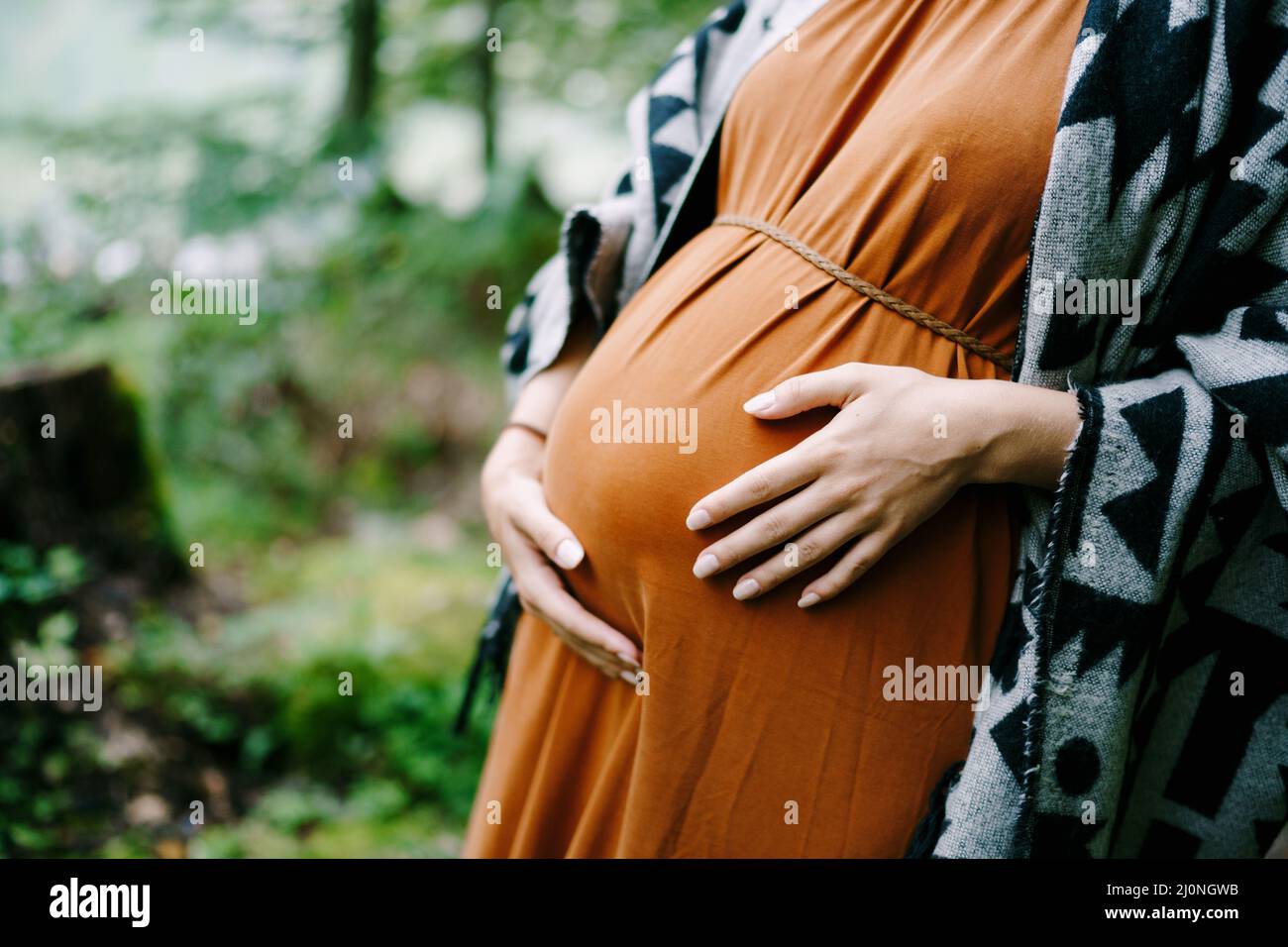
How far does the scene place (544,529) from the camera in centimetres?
110

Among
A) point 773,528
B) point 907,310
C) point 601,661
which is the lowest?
point 601,661

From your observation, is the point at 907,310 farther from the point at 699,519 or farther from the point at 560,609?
the point at 560,609

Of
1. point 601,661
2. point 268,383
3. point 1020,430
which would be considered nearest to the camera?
point 1020,430

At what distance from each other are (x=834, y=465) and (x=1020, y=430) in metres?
0.21

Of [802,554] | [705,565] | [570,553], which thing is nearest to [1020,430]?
[802,554]

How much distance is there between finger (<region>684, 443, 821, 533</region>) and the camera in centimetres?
93

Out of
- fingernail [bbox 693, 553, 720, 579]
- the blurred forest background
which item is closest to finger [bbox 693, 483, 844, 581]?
fingernail [bbox 693, 553, 720, 579]

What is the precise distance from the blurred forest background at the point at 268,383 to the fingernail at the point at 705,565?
1.72m

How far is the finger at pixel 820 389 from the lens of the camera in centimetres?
92

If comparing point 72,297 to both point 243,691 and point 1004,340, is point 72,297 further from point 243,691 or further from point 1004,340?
point 1004,340
